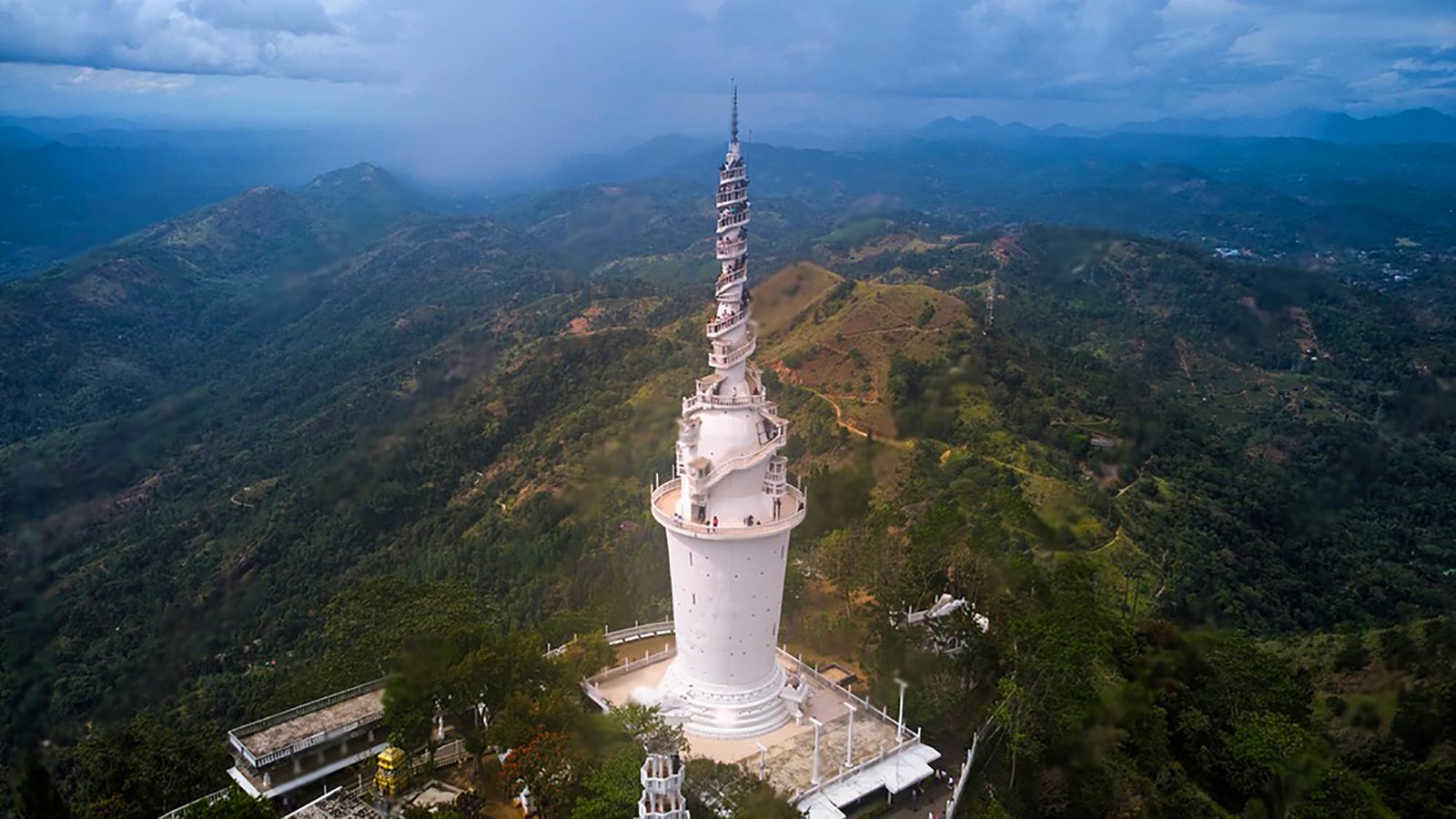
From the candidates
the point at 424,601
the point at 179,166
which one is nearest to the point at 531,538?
the point at 424,601

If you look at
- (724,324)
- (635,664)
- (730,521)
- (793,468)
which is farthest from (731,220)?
(793,468)

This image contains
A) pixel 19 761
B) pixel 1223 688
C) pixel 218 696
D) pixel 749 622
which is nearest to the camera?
pixel 19 761

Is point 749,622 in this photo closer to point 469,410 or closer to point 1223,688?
point 1223,688

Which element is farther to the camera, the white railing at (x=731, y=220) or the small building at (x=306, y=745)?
the white railing at (x=731, y=220)

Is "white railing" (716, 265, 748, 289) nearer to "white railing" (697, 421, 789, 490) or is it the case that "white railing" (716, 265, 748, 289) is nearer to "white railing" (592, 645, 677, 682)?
"white railing" (697, 421, 789, 490)

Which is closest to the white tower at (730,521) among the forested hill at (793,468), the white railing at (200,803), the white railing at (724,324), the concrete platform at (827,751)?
the white railing at (724,324)

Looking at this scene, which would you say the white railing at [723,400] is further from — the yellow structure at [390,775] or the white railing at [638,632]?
the yellow structure at [390,775]

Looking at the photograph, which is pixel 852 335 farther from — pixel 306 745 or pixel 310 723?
pixel 306 745
